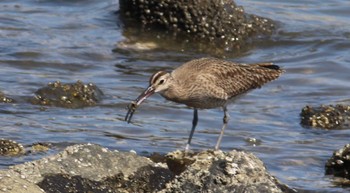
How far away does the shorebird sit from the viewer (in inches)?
409

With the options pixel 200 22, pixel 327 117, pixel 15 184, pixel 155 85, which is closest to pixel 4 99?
pixel 155 85

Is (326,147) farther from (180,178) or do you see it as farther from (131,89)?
(180,178)

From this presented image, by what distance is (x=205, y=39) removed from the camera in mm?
16188

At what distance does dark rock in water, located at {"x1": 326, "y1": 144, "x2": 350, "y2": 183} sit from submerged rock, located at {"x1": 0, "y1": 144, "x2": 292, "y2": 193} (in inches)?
77.9

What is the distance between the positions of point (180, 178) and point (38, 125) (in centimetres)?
387

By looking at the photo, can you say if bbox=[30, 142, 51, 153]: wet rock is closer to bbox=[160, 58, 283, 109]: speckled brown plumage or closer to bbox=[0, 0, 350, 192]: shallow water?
bbox=[0, 0, 350, 192]: shallow water

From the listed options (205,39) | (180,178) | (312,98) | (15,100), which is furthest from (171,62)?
(180,178)

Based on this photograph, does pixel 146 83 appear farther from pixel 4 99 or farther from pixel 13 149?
pixel 13 149

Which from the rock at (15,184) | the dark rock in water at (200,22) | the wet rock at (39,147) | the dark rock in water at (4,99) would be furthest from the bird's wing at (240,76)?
the dark rock in water at (200,22)

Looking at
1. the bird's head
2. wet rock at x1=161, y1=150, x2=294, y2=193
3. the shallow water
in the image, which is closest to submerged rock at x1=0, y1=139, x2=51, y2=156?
the shallow water

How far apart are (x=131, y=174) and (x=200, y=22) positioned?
8.25 metres

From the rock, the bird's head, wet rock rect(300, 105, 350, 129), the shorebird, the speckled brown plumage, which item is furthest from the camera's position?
wet rock rect(300, 105, 350, 129)

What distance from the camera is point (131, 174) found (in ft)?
26.6

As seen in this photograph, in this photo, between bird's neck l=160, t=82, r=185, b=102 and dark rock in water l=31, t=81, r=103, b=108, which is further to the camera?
dark rock in water l=31, t=81, r=103, b=108
